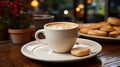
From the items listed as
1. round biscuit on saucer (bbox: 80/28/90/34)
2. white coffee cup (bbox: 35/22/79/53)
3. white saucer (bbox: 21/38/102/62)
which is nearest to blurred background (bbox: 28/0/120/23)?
round biscuit on saucer (bbox: 80/28/90/34)

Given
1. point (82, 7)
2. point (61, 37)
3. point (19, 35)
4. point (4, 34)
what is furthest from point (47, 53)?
point (82, 7)

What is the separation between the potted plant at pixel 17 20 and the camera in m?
0.97

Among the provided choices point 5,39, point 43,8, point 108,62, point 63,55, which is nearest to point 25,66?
point 63,55

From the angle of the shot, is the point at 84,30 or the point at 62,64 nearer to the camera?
the point at 62,64

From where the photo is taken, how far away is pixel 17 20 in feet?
3.27

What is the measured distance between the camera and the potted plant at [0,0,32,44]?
3.18 feet

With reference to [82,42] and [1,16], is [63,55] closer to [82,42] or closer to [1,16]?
[82,42]

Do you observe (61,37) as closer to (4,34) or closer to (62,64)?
(62,64)

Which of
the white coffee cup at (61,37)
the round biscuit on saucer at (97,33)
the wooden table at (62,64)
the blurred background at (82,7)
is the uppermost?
the white coffee cup at (61,37)

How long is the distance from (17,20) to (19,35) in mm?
74

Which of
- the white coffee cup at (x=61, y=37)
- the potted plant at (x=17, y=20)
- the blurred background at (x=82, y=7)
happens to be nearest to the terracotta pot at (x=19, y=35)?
the potted plant at (x=17, y=20)

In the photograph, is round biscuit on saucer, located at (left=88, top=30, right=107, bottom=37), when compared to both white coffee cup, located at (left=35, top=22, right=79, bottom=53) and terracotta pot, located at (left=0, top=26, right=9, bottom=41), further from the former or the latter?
terracotta pot, located at (left=0, top=26, right=9, bottom=41)

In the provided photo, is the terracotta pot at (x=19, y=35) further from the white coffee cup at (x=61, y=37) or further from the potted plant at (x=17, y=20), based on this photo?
the white coffee cup at (x=61, y=37)

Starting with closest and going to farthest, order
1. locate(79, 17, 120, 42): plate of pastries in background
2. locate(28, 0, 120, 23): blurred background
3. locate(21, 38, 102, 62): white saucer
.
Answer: locate(21, 38, 102, 62): white saucer < locate(79, 17, 120, 42): plate of pastries in background < locate(28, 0, 120, 23): blurred background
